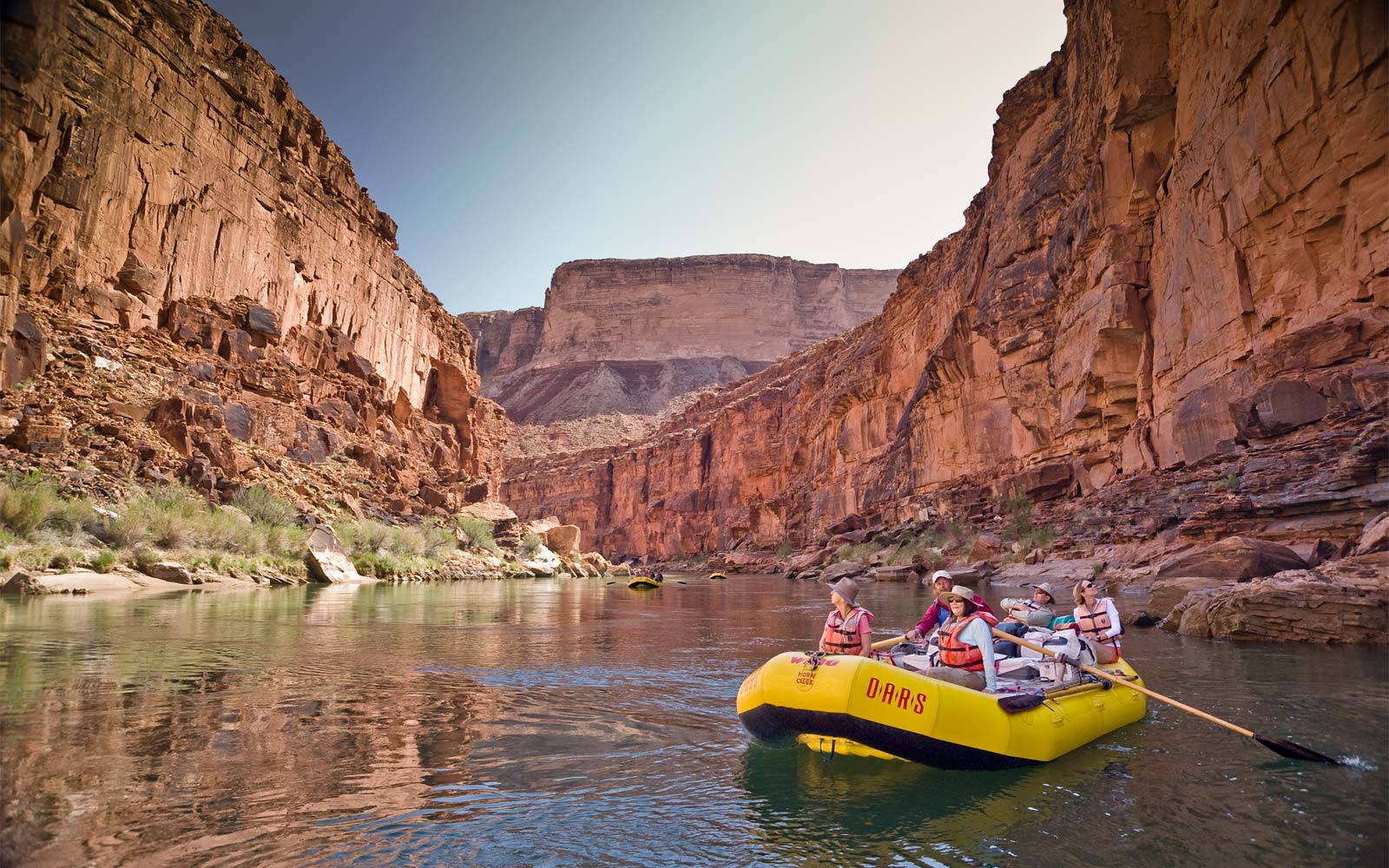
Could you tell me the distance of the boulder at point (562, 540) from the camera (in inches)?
1822

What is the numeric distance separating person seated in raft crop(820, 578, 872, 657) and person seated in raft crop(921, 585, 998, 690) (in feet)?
1.58

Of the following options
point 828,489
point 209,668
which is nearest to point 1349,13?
point 209,668

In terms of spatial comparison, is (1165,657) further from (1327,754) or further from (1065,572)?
(1065,572)

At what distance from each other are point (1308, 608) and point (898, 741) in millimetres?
7234

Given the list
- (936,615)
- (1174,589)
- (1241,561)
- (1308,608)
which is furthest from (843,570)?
(936,615)

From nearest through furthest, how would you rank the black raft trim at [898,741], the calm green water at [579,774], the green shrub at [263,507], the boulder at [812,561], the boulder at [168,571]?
the calm green water at [579,774] < the black raft trim at [898,741] < the boulder at [168,571] < the green shrub at [263,507] < the boulder at [812,561]

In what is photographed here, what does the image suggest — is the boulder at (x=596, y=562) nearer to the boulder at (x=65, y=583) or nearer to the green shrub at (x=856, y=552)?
the green shrub at (x=856, y=552)

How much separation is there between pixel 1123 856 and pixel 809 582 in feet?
91.9

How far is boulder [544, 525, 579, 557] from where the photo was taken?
152ft

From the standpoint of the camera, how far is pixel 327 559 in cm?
2270

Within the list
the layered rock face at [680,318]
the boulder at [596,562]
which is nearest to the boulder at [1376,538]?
the boulder at [596,562]

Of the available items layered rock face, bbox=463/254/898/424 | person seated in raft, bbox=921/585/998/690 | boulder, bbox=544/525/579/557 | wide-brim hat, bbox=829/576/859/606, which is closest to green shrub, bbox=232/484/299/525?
wide-brim hat, bbox=829/576/859/606

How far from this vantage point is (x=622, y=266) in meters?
131

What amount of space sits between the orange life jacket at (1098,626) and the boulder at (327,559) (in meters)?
20.5
